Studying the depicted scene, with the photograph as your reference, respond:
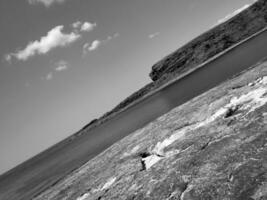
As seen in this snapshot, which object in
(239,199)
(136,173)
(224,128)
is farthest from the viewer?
(136,173)

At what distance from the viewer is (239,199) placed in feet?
26.5

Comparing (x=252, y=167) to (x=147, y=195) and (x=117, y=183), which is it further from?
(x=117, y=183)

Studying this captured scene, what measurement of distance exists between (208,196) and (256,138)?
3.44 meters

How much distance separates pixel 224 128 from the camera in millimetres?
14023

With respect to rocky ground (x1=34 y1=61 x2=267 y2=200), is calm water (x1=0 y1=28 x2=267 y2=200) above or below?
below

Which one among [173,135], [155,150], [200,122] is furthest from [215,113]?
[155,150]

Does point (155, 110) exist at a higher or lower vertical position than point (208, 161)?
lower

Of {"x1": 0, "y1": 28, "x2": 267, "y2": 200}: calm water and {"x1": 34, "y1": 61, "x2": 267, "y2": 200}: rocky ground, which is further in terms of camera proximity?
{"x1": 0, "y1": 28, "x2": 267, "y2": 200}: calm water

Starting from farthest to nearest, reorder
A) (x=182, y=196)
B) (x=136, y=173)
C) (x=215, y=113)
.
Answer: (x=215, y=113) → (x=136, y=173) → (x=182, y=196)

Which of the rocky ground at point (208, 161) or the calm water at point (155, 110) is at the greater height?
the rocky ground at point (208, 161)

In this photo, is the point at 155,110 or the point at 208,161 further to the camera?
the point at 155,110

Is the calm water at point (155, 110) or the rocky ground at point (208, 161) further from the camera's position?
the calm water at point (155, 110)

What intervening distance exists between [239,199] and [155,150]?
380 inches

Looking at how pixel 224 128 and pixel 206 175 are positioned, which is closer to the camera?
pixel 206 175
